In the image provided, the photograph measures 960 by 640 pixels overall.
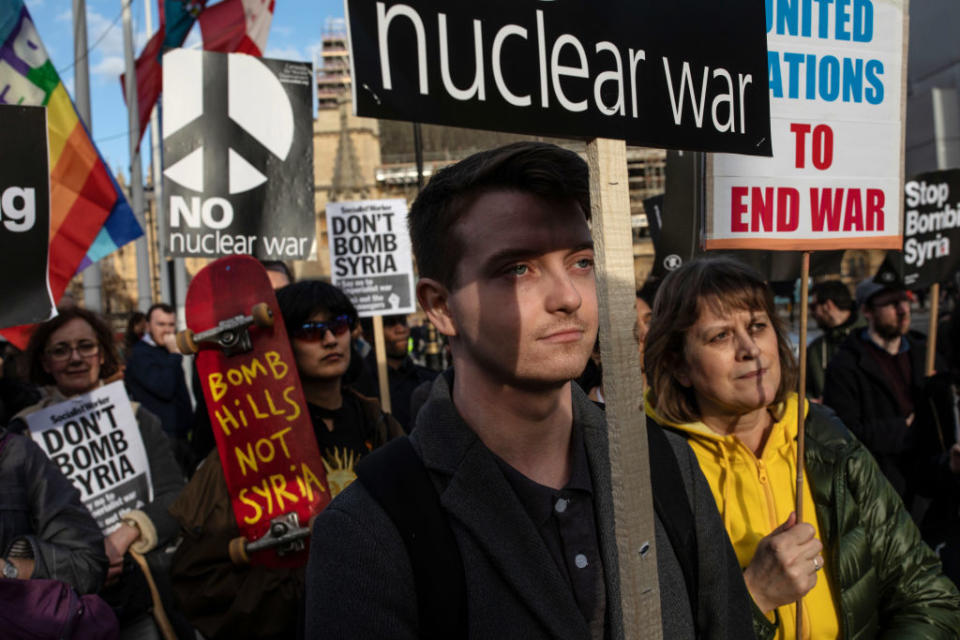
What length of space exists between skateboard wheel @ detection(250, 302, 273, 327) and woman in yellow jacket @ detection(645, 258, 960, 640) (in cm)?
132

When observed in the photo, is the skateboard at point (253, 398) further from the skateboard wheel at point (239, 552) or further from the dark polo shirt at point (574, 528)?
the dark polo shirt at point (574, 528)

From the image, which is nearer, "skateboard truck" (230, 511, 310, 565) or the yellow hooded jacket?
the yellow hooded jacket

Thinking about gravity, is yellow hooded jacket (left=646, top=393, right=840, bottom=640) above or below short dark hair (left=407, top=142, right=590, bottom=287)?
below

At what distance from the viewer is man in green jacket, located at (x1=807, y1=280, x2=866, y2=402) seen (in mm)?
5699

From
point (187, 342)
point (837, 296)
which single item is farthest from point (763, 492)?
point (837, 296)

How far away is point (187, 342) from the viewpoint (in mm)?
2754

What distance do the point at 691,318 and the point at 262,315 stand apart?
1461 mm

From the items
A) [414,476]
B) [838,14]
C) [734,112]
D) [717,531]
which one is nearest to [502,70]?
[734,112]

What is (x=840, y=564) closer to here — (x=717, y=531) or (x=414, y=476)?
(x=717, y=531)

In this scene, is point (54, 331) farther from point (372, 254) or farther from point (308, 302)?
point (372, 254)

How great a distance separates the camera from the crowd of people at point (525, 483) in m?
1.22

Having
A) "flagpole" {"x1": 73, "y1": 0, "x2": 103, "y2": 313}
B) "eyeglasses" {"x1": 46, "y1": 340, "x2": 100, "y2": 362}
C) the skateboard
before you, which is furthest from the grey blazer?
"flagpole" {"x1": 73, "y1": 0, "x2": 103, "y2": 313}

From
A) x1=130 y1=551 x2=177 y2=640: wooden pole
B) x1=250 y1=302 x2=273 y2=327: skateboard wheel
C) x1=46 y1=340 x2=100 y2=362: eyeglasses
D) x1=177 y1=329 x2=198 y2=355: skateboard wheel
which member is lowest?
x1=130 y1=551 x2=177 y2=640: wooden pole

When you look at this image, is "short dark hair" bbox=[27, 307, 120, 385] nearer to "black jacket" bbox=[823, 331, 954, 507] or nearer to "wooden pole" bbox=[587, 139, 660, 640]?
"wooden pole" bbox=[587, 139, 660, 640]
